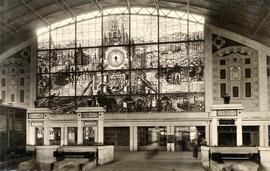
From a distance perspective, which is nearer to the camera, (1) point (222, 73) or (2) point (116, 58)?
(1) point (222, 73)

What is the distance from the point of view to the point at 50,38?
4006 cm

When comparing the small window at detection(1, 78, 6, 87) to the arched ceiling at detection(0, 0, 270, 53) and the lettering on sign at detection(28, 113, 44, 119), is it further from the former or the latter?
the lettering on sign at detection(28, 113, 44, 119)

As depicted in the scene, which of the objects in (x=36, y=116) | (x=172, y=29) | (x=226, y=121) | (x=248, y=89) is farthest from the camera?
(x=172, y=29)

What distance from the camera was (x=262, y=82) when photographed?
35.1 metres

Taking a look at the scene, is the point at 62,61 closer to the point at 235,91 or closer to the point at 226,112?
the point at 235,91

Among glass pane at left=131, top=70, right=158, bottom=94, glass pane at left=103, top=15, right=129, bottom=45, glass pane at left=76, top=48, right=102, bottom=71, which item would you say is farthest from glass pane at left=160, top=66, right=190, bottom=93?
glass pane at left=76, top=48, right=102, bottom=71

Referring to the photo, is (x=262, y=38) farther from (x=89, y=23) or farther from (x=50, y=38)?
(x=50, y=38)

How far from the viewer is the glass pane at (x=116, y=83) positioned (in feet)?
124

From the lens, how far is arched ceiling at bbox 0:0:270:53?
30.7 metres

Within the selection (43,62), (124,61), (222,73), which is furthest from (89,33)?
(222,73)

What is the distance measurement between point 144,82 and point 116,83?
2.56 metres

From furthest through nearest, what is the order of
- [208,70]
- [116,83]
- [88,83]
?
[88,83], [116,83], [208,70]

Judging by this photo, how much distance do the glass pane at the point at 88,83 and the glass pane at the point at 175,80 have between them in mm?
5855

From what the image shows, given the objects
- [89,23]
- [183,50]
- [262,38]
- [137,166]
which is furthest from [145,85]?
[137,166]
